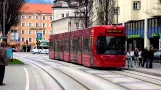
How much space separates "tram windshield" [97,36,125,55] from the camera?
31281mm

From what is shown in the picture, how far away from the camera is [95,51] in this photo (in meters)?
31.5

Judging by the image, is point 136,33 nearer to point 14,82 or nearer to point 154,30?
point 154,30

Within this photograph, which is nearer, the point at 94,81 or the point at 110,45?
the point at 94,81

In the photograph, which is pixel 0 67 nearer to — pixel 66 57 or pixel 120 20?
pixel 66 57

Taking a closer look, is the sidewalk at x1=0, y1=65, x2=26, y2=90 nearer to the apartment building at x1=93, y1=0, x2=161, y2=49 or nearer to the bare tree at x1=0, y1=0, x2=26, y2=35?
the bare tree at x1=0, y1=0, x2=26, y2=35

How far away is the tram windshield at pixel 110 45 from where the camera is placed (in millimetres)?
31281

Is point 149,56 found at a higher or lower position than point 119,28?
lower

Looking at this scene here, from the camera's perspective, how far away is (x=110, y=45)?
31312 mm

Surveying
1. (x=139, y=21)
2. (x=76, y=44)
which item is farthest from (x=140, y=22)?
(x=76, y=44)

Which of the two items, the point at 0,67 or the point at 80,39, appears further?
the point at 80,39

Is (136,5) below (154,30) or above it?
above

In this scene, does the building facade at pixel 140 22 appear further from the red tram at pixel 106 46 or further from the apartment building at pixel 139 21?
the red tram at pixel 106 46

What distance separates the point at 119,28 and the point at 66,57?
49.9 ft

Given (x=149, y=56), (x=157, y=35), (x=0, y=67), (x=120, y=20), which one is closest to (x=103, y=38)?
(x=149, y=56)
